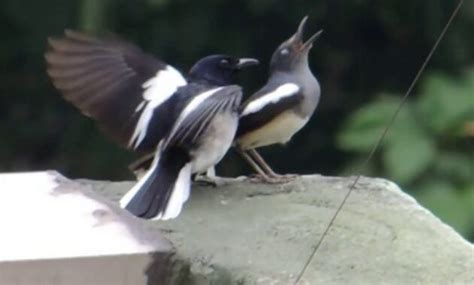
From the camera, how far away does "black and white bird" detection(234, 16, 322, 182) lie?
278 cm

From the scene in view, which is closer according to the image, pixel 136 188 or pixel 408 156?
pixel 136 188

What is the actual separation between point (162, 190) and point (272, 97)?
41 centimetres

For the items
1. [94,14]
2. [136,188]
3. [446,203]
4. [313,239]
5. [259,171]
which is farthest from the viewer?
[94,14]

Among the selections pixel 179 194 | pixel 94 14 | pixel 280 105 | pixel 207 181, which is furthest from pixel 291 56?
pixel 94 14

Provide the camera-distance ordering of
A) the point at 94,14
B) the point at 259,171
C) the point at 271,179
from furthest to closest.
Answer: the point at 94,14, the point at 259,171, the point at 271,179

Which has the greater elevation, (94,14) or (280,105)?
(280,105)

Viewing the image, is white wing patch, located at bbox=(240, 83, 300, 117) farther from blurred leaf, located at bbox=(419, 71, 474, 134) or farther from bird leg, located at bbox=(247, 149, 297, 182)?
blurred leaf, located at bbox=(419, 71, 474, 134)

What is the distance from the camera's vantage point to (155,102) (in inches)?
104

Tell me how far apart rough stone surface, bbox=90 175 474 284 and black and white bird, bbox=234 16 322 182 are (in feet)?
0.94

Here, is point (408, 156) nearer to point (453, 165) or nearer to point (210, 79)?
point (453, 165)

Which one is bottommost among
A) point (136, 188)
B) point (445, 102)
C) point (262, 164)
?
point (445, 102)

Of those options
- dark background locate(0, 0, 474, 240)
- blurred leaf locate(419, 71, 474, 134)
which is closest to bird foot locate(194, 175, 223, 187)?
blurred leaf locate(419, 71, 474, 134)

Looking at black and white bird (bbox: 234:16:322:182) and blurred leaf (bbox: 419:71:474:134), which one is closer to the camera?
black and white bird (bbox: 234:16:322:182)

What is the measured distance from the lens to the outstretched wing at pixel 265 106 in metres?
2.77
